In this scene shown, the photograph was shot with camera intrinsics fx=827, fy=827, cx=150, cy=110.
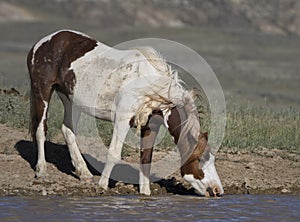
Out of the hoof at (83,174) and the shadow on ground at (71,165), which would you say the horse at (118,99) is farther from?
the shadow on ground at (71,165)

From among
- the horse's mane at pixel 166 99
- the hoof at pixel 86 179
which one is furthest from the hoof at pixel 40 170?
the horse's mane at pixel 166 99

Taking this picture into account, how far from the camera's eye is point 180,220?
8.32 metres

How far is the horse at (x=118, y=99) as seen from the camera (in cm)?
933

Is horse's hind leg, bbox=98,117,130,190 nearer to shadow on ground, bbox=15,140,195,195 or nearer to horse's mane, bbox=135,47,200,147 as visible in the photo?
horse's mane, bbox=135,47,200,147

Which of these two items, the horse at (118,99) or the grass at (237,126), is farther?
the grass at (237,126)

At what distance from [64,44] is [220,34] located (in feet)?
147

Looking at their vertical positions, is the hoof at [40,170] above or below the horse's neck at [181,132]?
below

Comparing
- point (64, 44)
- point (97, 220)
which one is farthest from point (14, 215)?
point (64, 44)

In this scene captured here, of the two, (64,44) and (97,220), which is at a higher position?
(64,44)

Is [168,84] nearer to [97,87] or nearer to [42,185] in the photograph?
[97,87]

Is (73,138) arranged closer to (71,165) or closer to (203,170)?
(71,165)

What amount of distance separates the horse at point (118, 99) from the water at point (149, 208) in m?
0.33

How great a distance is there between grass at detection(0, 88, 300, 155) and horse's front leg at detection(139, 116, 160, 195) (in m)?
1.48

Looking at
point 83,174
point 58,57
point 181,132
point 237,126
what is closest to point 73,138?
point 83,174
